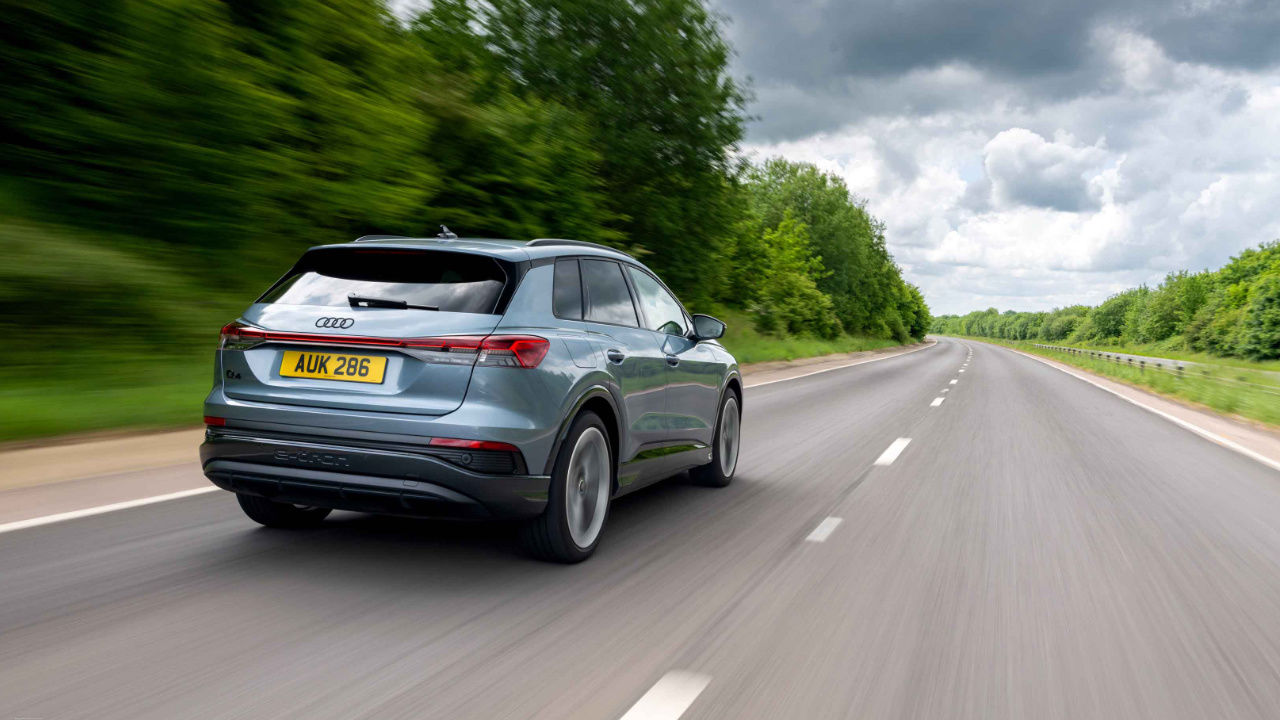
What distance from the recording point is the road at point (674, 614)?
3105 mm

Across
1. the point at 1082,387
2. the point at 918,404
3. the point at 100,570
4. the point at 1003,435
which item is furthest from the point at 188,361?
the point at 1082,387

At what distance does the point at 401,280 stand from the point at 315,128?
925 centimetres

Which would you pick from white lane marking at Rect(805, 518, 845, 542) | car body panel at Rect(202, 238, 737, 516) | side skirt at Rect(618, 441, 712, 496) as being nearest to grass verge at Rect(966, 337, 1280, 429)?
white lane marking at Rect(805, 518, 845, 542)

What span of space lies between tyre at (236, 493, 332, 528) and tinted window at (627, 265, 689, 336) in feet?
7.32

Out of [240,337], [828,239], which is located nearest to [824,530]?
[240,337]

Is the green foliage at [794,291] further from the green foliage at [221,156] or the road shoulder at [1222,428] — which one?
the green foliage at [221,156]

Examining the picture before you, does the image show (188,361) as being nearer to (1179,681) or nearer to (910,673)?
(910,673)

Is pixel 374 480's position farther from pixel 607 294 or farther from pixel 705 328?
pixel 705 328

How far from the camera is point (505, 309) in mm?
4422

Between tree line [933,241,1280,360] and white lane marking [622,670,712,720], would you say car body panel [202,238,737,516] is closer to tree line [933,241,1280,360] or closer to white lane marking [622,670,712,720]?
white lane marking [622,670,712,720]

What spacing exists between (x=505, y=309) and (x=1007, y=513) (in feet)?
13.4

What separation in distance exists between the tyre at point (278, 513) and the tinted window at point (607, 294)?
1.82 meters

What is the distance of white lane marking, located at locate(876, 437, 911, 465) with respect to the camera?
9.09 metres

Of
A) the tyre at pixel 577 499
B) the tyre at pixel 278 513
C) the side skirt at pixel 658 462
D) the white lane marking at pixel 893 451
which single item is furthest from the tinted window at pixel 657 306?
the white lane marking at pixel 893 451
